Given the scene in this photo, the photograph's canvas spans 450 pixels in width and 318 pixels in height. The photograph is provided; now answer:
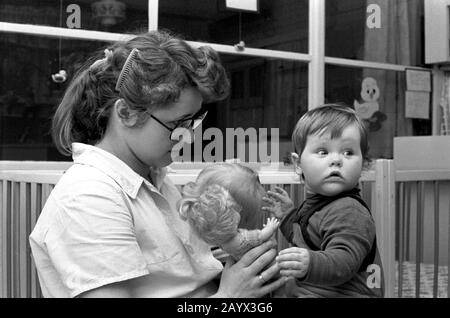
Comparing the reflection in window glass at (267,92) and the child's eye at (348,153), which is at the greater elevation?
the reflection in window glass at (267,92)

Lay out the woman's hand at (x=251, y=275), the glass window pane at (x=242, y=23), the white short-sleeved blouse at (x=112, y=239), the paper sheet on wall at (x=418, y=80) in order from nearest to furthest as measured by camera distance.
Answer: the white short-sleeved blouse at (x=112, y=239)
the woman's hand at (x=251, y=275)
the glass window pane at (x=242, y=23)
the paper sheet on wall at (x=418, y=80)

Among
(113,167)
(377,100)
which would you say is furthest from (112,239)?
(377,100)

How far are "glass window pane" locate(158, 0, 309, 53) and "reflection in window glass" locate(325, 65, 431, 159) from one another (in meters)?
0.37

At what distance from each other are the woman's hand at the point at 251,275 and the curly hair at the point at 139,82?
31cm

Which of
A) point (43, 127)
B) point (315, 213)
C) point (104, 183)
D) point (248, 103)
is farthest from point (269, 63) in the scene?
point (104, 183)

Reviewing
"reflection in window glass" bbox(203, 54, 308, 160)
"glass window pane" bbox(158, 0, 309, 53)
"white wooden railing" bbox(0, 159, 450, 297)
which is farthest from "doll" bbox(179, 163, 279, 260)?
"glass window pane" bbox(158, 0, 309, 53)

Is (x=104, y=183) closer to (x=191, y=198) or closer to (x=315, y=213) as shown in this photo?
(x=191, y=198)

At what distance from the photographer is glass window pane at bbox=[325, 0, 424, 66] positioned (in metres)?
4.09

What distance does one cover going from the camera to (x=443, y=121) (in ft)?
15.0

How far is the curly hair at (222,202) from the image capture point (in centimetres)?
110

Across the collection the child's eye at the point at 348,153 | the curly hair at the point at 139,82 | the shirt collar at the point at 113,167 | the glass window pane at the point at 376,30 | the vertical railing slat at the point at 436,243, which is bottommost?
the vertical railing slat at the point at 436,243

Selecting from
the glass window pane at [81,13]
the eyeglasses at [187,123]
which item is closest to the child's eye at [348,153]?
the eyeglasses at [187,123]

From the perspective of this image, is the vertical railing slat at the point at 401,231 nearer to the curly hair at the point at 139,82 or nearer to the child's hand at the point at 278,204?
the child's hand at the point at 278,204
